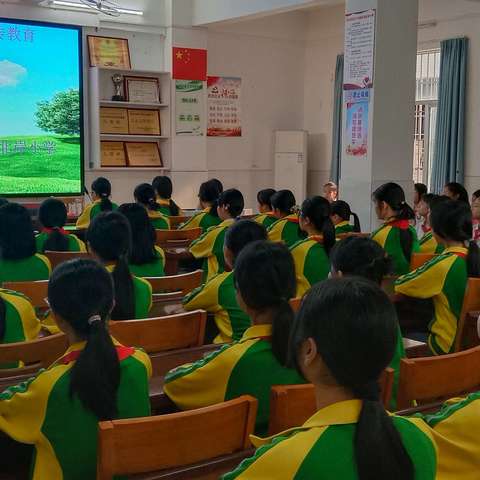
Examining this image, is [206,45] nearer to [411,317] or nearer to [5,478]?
[411,317]

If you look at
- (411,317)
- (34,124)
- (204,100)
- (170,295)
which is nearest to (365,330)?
(170,295)

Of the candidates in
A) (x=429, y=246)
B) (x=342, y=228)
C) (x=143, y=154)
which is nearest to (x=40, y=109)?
(x=143, y=154)

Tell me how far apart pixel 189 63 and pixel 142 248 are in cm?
608

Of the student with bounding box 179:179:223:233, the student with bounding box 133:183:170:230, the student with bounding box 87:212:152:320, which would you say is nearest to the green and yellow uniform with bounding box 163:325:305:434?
the student with bounding box 87:212:152:320

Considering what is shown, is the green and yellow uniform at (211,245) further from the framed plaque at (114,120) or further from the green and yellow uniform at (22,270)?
the framed plaque at (114,120)

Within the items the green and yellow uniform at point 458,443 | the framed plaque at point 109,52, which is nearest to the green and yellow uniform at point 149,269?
the green and yellow uniform at point 458,443

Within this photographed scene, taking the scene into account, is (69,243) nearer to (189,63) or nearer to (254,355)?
(254,355)

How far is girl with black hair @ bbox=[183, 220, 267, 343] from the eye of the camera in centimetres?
295

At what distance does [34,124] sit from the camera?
860cm

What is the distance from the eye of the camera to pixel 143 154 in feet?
30.9

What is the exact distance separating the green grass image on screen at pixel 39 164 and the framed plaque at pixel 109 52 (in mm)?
944

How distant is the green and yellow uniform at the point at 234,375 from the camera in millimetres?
2008

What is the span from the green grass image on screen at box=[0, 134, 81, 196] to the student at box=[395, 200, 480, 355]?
608 cm

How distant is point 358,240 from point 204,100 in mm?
7350
